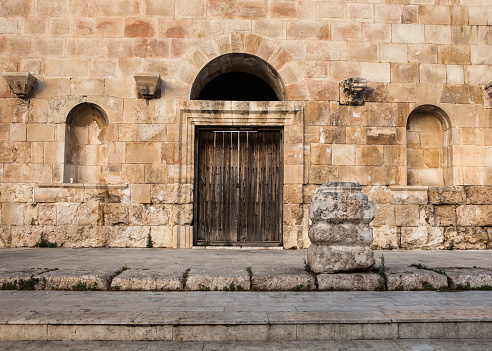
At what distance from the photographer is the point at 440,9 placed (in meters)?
7.80

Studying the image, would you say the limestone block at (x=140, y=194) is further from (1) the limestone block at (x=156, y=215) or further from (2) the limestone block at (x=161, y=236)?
(2) the limestone block at (x=161, y=236)

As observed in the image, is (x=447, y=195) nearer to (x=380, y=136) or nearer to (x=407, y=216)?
(x=407, y=216)

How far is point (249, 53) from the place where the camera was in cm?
755

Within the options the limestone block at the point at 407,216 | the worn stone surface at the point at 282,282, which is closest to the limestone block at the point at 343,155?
the limestone block at the point at 407,216

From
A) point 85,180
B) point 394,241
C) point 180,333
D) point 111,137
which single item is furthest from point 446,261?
point 85,180

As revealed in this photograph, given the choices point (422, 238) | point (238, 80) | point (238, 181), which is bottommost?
point (422, 238)

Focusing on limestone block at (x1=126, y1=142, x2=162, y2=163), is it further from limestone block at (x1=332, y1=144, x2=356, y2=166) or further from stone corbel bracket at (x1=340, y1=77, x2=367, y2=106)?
stone corbel bracket at (x1=340, y1=77, x2=367, y2=106)

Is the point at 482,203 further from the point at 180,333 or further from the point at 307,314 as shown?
the point at 180,333

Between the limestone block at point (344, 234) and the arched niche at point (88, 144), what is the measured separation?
493 centimetres

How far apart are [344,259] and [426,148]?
4779 mm

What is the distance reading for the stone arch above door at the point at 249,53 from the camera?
296 inches

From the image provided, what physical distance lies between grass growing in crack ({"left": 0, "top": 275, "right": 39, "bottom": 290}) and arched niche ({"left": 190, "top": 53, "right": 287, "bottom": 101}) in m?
4.55

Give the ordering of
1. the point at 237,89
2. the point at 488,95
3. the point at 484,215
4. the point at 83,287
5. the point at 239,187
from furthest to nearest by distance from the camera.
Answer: the point at 237,89 → the point at 239,187 → the point at 488,95 → the point at 484,215 → the point at 83,287

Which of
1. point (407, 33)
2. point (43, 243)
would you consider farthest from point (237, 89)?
point (43, 243)
